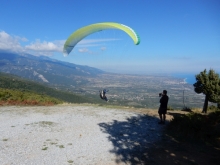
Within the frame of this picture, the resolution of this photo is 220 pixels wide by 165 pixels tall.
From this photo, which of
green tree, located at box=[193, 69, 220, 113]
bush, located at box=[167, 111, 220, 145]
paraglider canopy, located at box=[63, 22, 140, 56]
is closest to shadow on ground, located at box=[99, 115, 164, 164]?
bush, located at box=[167, 111, 220, 145]

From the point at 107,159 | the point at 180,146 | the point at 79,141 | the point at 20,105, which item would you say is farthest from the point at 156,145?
the point at 20,105

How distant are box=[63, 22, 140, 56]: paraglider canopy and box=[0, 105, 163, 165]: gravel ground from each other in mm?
6104

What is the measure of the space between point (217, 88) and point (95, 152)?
25.0 meters

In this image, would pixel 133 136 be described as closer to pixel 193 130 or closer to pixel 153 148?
pixel 153 148

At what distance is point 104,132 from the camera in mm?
13531

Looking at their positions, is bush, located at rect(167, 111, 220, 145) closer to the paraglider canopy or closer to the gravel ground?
the gravel ground

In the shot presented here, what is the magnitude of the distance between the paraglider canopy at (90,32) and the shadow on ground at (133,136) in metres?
6.06

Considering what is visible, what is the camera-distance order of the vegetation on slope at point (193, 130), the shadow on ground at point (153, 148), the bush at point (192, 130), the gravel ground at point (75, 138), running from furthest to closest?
the bush at point (192, 130) < the vegetation on slope at point (193, 130) < the shadow on ground at point (153, 148) < the gravel ground at point (75, 138)

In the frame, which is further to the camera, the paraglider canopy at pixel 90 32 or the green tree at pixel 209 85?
the green tree at pixel 209 85

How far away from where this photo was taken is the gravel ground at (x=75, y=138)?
9492 mm

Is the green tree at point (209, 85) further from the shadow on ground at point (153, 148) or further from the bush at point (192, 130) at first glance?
the shadow on ground at point (153, 148)

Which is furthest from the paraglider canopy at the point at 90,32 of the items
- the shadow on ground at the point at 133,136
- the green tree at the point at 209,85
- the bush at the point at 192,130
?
the green tree at the point at 209,85

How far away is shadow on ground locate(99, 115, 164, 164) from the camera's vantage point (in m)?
10.1

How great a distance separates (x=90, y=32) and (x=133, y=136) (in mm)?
9056
